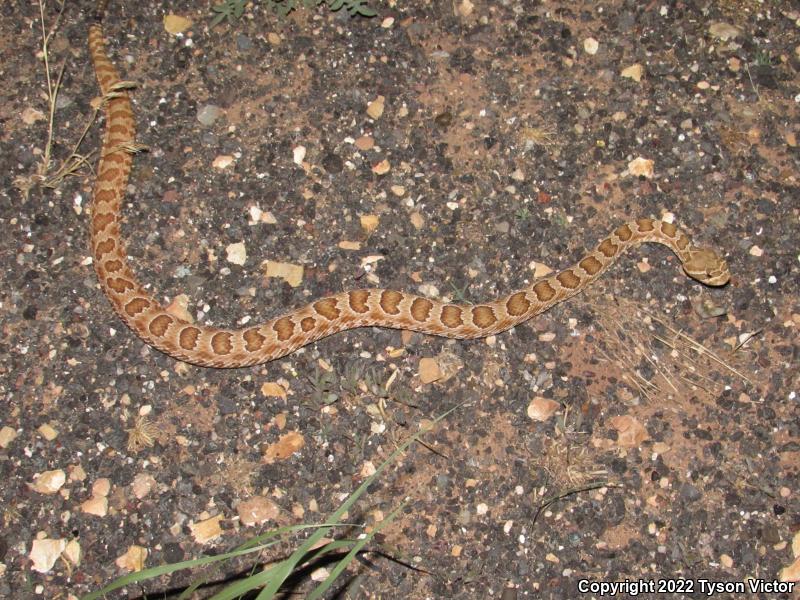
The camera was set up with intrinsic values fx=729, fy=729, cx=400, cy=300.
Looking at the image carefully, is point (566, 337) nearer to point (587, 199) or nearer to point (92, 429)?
point (587, 199)

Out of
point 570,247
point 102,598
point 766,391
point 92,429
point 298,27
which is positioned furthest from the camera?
point 298,27

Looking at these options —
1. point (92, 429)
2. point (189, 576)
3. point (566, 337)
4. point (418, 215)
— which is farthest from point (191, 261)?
point (566, 337)

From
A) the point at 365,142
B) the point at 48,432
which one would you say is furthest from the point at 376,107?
the point at 48,432

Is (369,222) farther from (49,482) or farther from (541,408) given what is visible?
(49,482)

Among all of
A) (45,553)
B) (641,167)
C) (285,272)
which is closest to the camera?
(45,553)

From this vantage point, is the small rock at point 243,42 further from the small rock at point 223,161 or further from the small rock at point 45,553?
the small rock at point 45,553

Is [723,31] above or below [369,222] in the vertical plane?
above

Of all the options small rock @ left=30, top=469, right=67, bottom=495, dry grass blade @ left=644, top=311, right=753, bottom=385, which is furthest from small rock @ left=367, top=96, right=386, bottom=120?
small rock @ left=30, top=469, right=67, bottom=495

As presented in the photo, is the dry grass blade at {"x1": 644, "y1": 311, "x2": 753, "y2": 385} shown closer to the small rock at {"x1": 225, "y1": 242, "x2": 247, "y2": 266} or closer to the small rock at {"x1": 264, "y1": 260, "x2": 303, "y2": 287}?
the small rock at {"x1": 264, "y1": 260, "x2": 303, "y2": 287}
